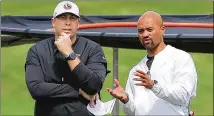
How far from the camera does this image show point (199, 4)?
17109 mm

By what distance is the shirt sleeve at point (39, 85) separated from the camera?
15.3ft

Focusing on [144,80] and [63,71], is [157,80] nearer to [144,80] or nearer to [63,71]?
[144,80]

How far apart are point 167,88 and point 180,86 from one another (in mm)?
92

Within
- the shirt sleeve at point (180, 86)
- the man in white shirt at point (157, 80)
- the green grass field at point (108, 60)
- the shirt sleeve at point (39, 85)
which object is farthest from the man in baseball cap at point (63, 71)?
the green grass field at point (108, 60)

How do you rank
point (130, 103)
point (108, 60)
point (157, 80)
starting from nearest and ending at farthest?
1. point (157, 80)
2. point (130, 103)
3. point (108, 60)

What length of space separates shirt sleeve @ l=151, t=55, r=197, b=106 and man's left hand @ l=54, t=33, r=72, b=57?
2.34ft

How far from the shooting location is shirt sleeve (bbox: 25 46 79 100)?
Answer: 15.3ft

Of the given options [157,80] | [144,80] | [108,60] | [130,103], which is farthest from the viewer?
[108,60]

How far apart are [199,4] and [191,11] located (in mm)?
692

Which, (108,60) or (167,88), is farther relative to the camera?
(108,60)

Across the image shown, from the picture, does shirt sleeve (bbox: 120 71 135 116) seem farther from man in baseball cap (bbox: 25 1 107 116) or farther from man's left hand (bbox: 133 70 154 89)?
man's left hand (bbox: 133 70 154 89)

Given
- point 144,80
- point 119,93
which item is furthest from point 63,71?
point 144,80

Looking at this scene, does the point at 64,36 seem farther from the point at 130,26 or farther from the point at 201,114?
the point at 201,114

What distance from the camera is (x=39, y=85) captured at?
472 centimetres
